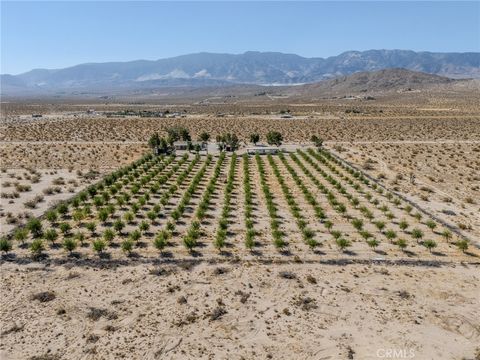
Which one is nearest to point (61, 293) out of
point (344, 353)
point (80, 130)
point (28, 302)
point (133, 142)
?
point (28, 302)

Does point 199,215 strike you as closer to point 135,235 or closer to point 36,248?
point 135,235

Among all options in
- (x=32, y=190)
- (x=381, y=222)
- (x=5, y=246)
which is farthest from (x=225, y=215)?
(x=32, y=190)

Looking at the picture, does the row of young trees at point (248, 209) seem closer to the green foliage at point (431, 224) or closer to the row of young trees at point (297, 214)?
the row of young trees at point (297, 214)

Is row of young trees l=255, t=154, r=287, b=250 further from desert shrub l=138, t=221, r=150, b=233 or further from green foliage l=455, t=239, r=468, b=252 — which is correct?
green foliage l=455, t=239, r=468, b=252

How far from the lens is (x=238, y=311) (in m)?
19.6

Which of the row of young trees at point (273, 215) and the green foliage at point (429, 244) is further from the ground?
the row of young trees at point (273, 215)

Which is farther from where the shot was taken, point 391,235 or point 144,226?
point 144,226

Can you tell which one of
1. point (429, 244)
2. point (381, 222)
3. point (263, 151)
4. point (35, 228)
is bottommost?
point (429, 244)

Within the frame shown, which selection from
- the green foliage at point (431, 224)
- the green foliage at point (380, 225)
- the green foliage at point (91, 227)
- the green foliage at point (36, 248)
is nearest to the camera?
the green foliage at point (36, 248)

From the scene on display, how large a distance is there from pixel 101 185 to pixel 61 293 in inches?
792

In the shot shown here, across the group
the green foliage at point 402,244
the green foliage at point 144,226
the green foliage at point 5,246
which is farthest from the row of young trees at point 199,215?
the green foliage at point 402,244

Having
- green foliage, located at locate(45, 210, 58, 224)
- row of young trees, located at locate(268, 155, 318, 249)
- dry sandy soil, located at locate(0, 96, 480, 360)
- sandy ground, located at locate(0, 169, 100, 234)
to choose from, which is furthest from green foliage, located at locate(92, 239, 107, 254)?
row of young trees, located at locate(268, 155, 318, 249)

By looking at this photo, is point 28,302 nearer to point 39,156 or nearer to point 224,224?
point 224,224

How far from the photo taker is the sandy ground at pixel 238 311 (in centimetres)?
1702
